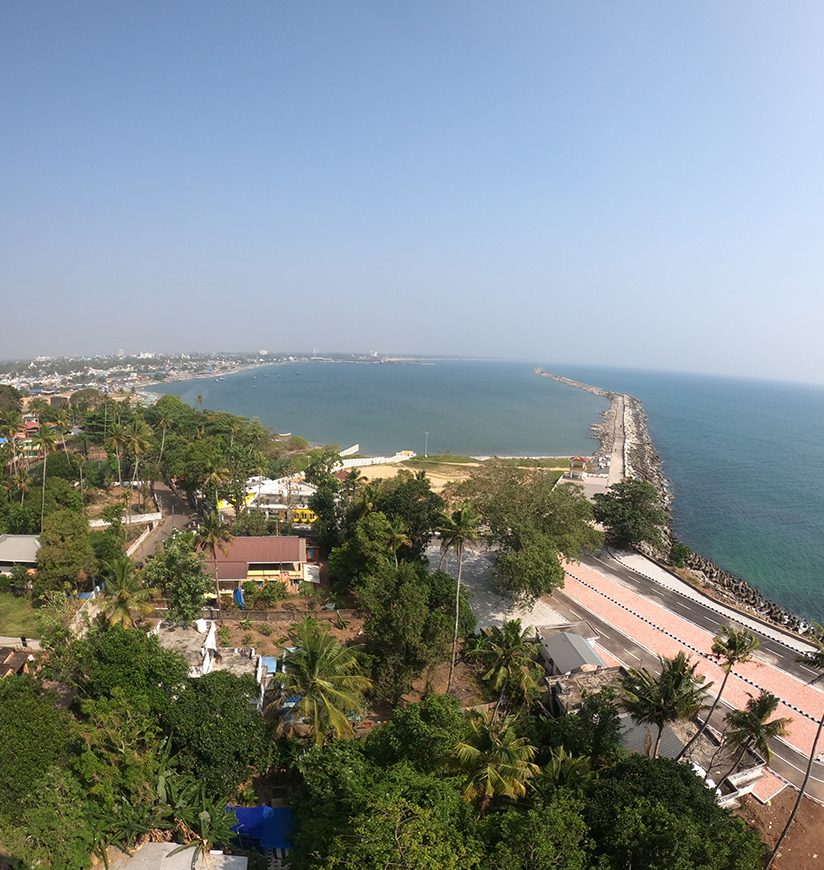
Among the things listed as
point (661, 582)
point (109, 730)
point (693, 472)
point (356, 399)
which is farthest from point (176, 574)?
point (356, 399)

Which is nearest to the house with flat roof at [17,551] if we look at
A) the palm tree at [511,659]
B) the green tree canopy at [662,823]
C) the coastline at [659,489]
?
the palm tree at [511,659]

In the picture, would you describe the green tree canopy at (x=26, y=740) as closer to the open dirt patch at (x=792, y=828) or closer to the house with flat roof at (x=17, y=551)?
the house with flat roof at (x=17, y=551)

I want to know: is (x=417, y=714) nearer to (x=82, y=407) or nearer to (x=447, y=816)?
(x=447, y=816)

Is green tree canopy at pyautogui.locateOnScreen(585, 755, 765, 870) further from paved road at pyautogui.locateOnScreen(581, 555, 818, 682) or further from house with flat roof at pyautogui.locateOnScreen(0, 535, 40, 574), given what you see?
house with flat roof at pyautogui.locateOnScreen(0, 535, 40, 574)

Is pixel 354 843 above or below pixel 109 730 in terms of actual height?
above

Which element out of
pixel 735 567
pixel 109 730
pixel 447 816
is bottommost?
pixel 735 567

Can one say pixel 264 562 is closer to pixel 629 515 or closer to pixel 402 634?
pixel 402 634

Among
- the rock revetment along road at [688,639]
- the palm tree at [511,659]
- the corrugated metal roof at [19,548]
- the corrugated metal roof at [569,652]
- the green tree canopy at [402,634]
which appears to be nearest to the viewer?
the palm tree at [511,659]
